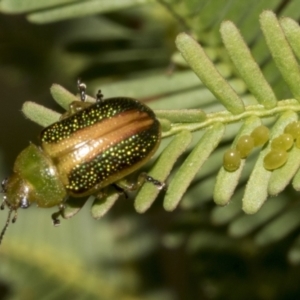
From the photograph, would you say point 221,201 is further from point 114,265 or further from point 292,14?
point 114,265

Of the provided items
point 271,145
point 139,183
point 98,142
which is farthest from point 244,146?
point 98,142

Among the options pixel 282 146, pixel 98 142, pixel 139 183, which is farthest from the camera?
pixel 98 142

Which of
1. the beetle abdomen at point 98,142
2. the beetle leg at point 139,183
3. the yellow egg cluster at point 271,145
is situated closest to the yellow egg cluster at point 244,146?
the yellow egg cluster at point 271,145

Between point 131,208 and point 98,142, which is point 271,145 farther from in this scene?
point 131,208

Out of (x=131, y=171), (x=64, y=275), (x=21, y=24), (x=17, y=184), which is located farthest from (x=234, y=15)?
(x=64, y=275)

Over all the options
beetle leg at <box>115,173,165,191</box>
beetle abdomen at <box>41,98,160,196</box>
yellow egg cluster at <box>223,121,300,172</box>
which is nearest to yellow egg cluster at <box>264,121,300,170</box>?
yellow egg cluster at <box>223,121,300,172</box>

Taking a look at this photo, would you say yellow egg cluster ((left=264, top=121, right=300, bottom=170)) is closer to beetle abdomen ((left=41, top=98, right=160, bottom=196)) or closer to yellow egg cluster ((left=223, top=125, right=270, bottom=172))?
yellow egg cluster ((left=223, top=125, right=270, bottom=172))
